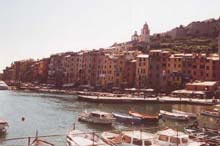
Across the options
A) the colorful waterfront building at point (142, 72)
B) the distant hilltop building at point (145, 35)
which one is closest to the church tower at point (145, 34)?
the distant hilltop building at point (145, 35)

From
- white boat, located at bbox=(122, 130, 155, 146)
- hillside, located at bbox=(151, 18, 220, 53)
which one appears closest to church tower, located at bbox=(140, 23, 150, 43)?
hillside, located at bbox=(151, 18, 220, 53)

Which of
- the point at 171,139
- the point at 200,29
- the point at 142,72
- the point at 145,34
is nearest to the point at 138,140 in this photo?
the point at 171,139

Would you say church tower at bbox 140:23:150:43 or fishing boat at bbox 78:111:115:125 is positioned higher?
church tower at bbox 140:23:150:43

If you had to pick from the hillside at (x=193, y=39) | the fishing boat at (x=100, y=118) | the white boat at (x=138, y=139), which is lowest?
the fishing boat at (x=100, y=118)

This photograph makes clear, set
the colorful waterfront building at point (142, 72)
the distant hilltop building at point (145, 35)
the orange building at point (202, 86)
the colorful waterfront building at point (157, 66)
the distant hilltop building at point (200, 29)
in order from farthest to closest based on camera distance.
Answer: the distant hilltop building at point (200, 29) → the distant hilltop building at point (145, 35) → the colorful waterfront building at point (142, 72) → the colorful waterfront building at point (157, 66) → the orange building at point (202, 86)

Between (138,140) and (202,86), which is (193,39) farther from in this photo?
(138,140)

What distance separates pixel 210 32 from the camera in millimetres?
190125

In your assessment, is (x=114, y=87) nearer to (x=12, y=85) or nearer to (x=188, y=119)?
(x=12, y=85)

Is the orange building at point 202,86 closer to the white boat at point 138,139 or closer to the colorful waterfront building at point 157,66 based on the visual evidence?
the colorful waterfront building at point 157,66

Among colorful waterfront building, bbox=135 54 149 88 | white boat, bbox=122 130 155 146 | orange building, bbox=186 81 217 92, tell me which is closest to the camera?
white boat, bbox=122 130 155 146

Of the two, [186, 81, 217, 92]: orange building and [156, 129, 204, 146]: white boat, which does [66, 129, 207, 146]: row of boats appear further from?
[186, 81, 217, 92]: orange building

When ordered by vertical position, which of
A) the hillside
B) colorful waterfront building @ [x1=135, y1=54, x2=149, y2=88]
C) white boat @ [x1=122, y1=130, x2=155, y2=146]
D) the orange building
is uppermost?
the hillside

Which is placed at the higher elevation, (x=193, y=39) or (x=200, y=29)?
(x=200, y=29)

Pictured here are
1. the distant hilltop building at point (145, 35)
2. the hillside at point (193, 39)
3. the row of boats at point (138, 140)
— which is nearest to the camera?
the row of boats at point (138, 140)
